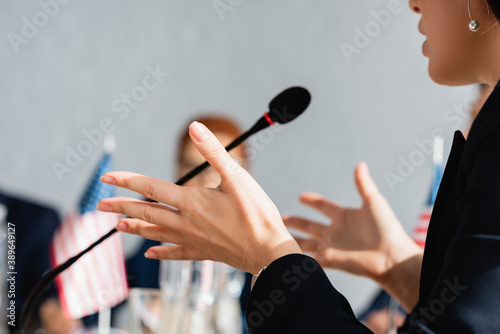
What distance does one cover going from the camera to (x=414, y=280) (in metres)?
0.80

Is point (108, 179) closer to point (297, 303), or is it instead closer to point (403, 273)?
point (297, 303)

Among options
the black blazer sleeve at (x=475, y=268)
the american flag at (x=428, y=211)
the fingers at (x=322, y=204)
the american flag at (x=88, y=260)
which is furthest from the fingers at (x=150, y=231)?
the american flag at (x=428, y=211)

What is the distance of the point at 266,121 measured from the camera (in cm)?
60

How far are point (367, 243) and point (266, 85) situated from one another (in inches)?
63.6

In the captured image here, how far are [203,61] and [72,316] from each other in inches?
52.2

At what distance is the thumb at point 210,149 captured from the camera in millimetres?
508

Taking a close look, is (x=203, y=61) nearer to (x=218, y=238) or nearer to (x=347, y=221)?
(x=347, y=221)

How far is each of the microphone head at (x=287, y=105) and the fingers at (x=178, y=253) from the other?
6.9 inches

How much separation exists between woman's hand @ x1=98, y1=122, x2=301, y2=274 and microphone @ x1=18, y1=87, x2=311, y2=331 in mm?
53

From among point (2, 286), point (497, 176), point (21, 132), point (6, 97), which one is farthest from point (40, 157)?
point (497, 176)

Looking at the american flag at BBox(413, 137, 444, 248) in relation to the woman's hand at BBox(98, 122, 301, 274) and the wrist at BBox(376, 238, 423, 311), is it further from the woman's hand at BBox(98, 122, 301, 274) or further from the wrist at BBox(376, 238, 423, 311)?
the woman's hand at BBox(98, 122, 301, 274)

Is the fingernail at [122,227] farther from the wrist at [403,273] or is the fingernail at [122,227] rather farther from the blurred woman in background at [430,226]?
the wrist at [403,273]

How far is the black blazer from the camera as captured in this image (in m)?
0.40

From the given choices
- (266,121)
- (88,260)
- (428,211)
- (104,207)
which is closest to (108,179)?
(104,207)
